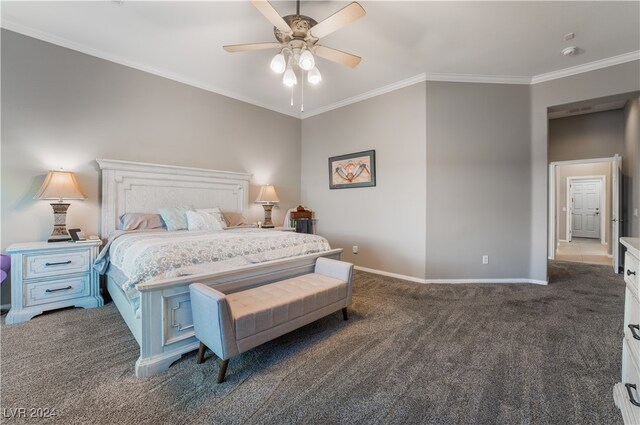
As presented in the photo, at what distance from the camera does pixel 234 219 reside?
4.09 meters

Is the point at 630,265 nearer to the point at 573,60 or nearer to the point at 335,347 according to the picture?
the point at 335,347

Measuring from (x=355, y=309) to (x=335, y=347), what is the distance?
0.78m

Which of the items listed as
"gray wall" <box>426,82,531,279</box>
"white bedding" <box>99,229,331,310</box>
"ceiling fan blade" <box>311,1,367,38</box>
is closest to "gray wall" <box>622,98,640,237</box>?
"gray wall" <box>426,82,531,279</box>

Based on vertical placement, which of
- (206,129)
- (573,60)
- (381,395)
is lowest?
(381,395)

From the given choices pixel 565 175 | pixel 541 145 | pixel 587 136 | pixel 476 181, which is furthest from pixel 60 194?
pixel 565 175

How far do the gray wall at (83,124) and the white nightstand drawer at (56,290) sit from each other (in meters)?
0.57

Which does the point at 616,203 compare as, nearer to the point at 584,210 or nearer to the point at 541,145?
the point at 541,145

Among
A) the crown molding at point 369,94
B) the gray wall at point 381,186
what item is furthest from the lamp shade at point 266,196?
the crown molding at point 369,94

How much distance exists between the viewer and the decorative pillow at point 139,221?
316 centimetres

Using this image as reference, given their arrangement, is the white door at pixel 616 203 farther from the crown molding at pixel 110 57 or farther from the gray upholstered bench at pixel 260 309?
the crown molding at pixel 110 57

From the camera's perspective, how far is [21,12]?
8.41 feet

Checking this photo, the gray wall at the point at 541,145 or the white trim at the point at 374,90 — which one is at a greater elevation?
the white trim at the point at 374,90

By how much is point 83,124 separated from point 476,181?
5.22 meters

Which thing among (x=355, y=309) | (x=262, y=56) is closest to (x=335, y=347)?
(x=355, y=309)
